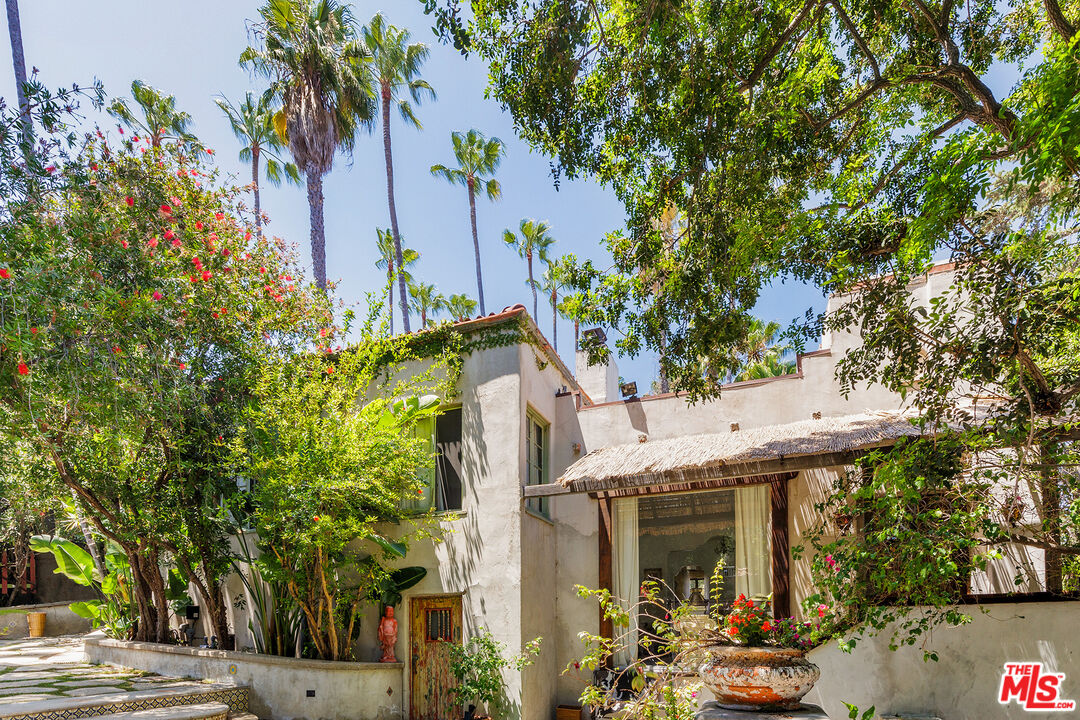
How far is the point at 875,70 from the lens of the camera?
6.95 m

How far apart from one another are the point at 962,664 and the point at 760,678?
4146mm

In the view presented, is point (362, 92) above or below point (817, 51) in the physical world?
above

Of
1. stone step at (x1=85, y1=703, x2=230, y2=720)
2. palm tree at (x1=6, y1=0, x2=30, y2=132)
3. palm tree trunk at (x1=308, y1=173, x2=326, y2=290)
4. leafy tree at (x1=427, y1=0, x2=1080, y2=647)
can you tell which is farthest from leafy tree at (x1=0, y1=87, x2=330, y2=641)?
palm tree trunk at (x1=308, y1=173, x2=326, y2=290)

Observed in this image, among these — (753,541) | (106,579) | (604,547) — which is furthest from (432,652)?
(106,579)

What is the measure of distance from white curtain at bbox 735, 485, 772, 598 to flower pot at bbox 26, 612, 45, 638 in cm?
1765

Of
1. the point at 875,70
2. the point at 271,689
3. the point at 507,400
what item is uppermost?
the point at 875,70

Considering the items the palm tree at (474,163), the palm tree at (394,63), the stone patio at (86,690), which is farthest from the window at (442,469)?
the palm tree at (474,163)

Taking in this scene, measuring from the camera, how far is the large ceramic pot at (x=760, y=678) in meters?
4.23

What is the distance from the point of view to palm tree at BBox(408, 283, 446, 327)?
27.5 metres

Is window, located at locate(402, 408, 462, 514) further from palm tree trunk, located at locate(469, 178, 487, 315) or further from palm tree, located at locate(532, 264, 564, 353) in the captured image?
palm tree, located at locate(532, 264, 564, 353)

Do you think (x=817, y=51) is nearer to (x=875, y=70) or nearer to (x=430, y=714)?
(x=875, y=70)

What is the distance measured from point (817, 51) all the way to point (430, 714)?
10.5m

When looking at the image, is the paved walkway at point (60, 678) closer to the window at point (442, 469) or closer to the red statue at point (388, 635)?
the red statue at point (388, 635)

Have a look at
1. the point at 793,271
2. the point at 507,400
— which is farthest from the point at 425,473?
the point at 793,271
